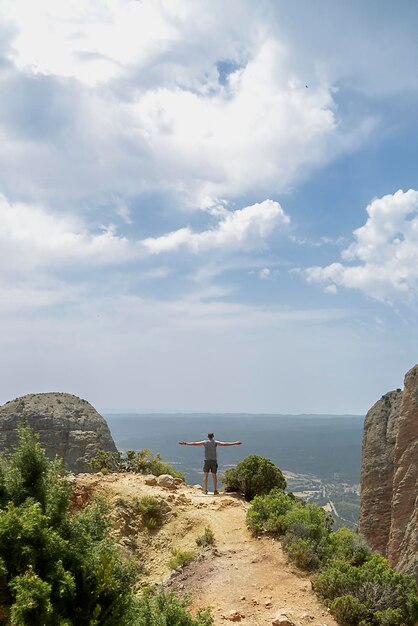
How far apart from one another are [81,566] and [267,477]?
36.7ft

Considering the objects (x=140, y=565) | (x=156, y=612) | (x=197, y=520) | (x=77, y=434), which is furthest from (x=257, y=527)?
(x=77, y=434)

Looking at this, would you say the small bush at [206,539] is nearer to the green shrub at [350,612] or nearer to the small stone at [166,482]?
the small stone at [166,482]

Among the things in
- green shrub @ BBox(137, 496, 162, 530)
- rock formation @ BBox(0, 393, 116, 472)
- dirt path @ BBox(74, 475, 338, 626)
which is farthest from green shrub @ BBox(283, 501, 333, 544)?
rock formation @ BBox(0, 393, 116, 472)

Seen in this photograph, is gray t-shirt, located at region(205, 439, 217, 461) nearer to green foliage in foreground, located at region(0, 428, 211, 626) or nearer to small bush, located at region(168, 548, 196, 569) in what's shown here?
small bush, located at region(168, 548, 196, 569)

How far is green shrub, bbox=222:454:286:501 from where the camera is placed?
63.5 feet

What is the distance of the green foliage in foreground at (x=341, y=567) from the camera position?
11109 mm

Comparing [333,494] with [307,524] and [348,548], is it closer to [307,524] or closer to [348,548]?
[307,524]

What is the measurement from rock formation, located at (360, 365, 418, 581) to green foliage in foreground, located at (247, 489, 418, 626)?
1071 centimetres

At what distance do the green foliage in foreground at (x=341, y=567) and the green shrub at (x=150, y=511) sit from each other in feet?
10.2

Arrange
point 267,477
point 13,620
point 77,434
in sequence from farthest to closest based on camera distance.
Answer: point 77,434 → point 267,477 → point 13,620

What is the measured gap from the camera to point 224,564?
45.6 ft

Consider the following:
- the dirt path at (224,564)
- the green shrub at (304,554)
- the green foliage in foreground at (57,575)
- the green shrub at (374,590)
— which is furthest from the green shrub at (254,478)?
the green foliage in foreground at (57,575)

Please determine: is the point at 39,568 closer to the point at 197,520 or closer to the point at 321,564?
the point at 321,564

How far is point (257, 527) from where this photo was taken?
15289mm
